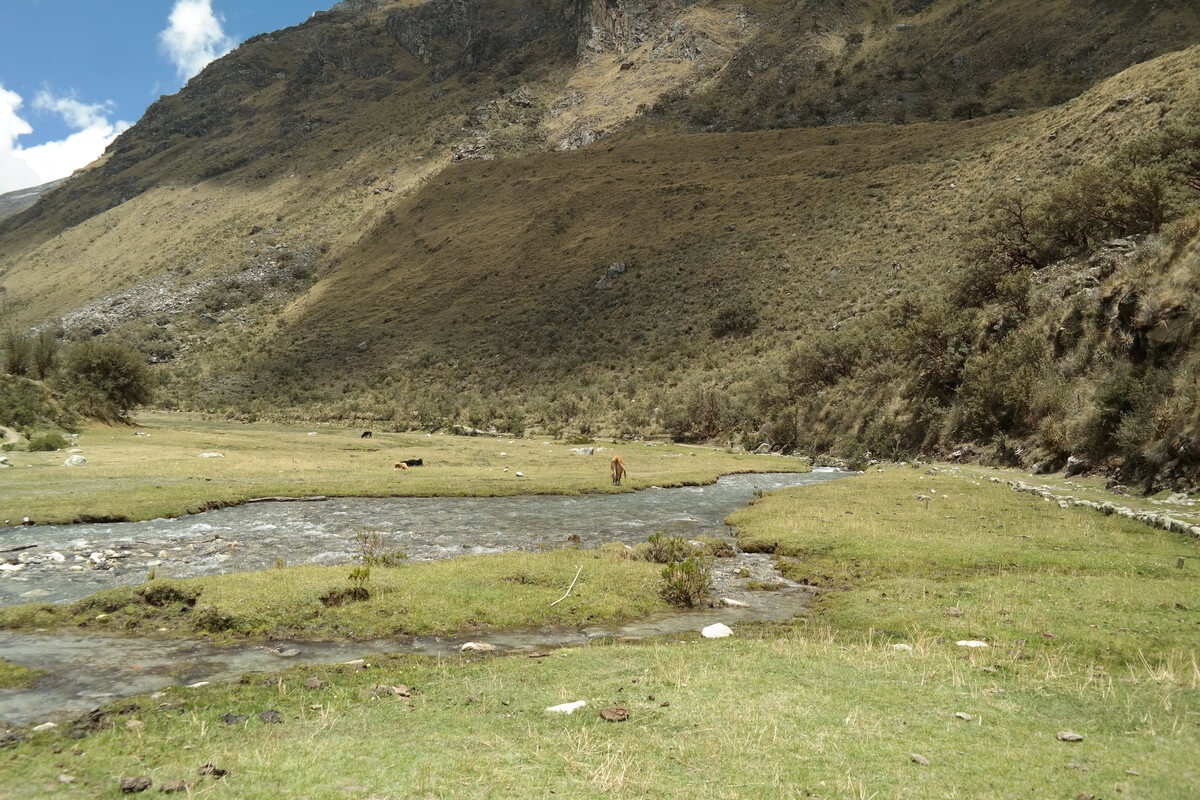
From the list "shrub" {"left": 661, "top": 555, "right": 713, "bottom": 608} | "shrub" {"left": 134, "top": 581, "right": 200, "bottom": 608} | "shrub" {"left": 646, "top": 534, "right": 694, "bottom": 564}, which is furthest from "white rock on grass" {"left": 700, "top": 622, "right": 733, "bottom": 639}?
"shrub" {"left": 134, "top": 581, "right": 200, "bottom": 608}

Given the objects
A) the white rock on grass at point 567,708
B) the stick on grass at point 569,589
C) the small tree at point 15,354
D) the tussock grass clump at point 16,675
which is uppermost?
the small tree at point 15,354

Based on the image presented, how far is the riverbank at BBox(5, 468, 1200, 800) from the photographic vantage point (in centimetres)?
524

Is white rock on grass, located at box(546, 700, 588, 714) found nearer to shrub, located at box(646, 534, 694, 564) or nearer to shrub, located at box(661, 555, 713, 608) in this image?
shrub, located at box(661, 555, 713, 608)

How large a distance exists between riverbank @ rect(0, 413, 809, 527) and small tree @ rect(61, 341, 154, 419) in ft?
11.0

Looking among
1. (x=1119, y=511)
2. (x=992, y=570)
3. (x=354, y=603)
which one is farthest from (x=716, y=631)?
(x=1119, y=511)

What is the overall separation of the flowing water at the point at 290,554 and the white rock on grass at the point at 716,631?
686 millimetres

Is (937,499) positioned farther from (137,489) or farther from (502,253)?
(502,253)

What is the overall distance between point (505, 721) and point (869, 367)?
47.2m

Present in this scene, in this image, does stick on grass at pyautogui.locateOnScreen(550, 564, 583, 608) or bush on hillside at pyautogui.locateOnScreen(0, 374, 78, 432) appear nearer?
stick on grass at pyautogui.locateOnScreen(550, 564, 583, 608)

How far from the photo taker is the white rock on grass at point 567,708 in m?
7.01

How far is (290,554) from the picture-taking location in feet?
56.3

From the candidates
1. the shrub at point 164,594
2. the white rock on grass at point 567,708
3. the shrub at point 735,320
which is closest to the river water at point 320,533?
the shrub at point 164,594

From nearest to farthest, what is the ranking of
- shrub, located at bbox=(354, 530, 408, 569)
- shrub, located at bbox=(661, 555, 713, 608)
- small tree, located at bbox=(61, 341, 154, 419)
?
1. shrub, located at bbox=(661, 555, 713, 608)
2. shrub, located at bbox=(354, 530, 408, 569)
3. small tree, located at bbox=(61, 341, 154, 419)

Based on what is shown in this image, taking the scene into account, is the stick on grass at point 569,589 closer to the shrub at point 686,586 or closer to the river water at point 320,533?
the shrub at point 686,586
